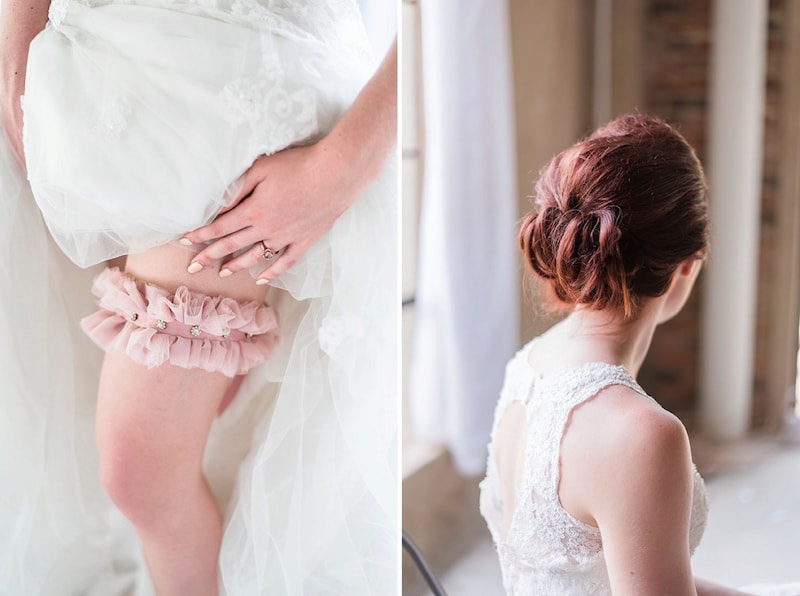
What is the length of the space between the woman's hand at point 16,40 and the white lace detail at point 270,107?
0.40 feet

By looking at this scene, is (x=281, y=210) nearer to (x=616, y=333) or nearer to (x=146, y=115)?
(x=146, y=115)

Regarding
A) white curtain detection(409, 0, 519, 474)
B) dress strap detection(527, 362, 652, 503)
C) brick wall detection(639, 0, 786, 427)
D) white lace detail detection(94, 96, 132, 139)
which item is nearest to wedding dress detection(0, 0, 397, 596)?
white lace detail detection(94, 96, 132, 139)

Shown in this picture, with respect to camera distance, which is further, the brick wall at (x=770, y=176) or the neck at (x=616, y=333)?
the brick wall at (x=770, y=176)

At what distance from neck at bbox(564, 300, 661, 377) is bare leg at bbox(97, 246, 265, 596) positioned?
13.0 inches

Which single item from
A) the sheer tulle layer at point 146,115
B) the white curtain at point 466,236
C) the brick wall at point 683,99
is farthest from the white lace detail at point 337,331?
the brick wall at point 683,99

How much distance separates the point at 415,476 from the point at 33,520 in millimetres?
547

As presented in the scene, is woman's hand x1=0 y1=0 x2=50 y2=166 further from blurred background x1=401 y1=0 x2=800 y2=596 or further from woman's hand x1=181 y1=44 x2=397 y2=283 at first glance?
blurred background x1=401 y1=0 x2=800 y2=596

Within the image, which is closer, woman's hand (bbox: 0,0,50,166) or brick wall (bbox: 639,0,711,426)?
woman's hand (bbox: 0,0,50,166)

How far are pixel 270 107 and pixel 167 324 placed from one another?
0.52 feet

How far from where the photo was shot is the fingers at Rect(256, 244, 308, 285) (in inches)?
20.8

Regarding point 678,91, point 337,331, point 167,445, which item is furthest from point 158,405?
point 678,91

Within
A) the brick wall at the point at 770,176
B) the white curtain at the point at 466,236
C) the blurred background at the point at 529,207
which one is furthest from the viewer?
the brick wall at the point at 770,176

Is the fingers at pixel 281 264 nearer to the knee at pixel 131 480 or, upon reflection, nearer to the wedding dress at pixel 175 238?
the wedding dress at pixel 175 238

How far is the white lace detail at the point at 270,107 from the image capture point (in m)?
0.50
